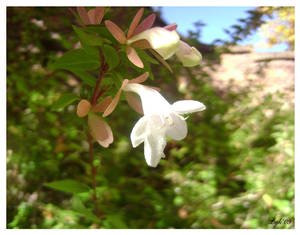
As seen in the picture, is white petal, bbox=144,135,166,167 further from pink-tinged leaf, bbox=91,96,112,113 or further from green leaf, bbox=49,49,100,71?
green leaf, bbox=49,49,100,71

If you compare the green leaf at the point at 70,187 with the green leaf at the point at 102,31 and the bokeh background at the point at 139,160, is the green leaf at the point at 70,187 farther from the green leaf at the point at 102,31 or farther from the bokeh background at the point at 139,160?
the green leaf at the point at 102,31

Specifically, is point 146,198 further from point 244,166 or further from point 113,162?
point 244,166

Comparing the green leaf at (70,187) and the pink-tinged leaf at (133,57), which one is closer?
the pink-tinged leaf at (133,57)

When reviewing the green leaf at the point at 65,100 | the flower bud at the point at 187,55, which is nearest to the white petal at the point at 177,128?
the flower bud at the point at 187,55

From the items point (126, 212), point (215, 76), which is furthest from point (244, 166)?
point (215, 76)

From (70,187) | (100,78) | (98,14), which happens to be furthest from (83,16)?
(70,187)

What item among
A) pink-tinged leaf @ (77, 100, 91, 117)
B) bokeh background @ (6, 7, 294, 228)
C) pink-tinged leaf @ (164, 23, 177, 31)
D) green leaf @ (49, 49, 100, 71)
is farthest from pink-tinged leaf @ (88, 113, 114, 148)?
bokeh background @ (6, 7, 294, 228)
